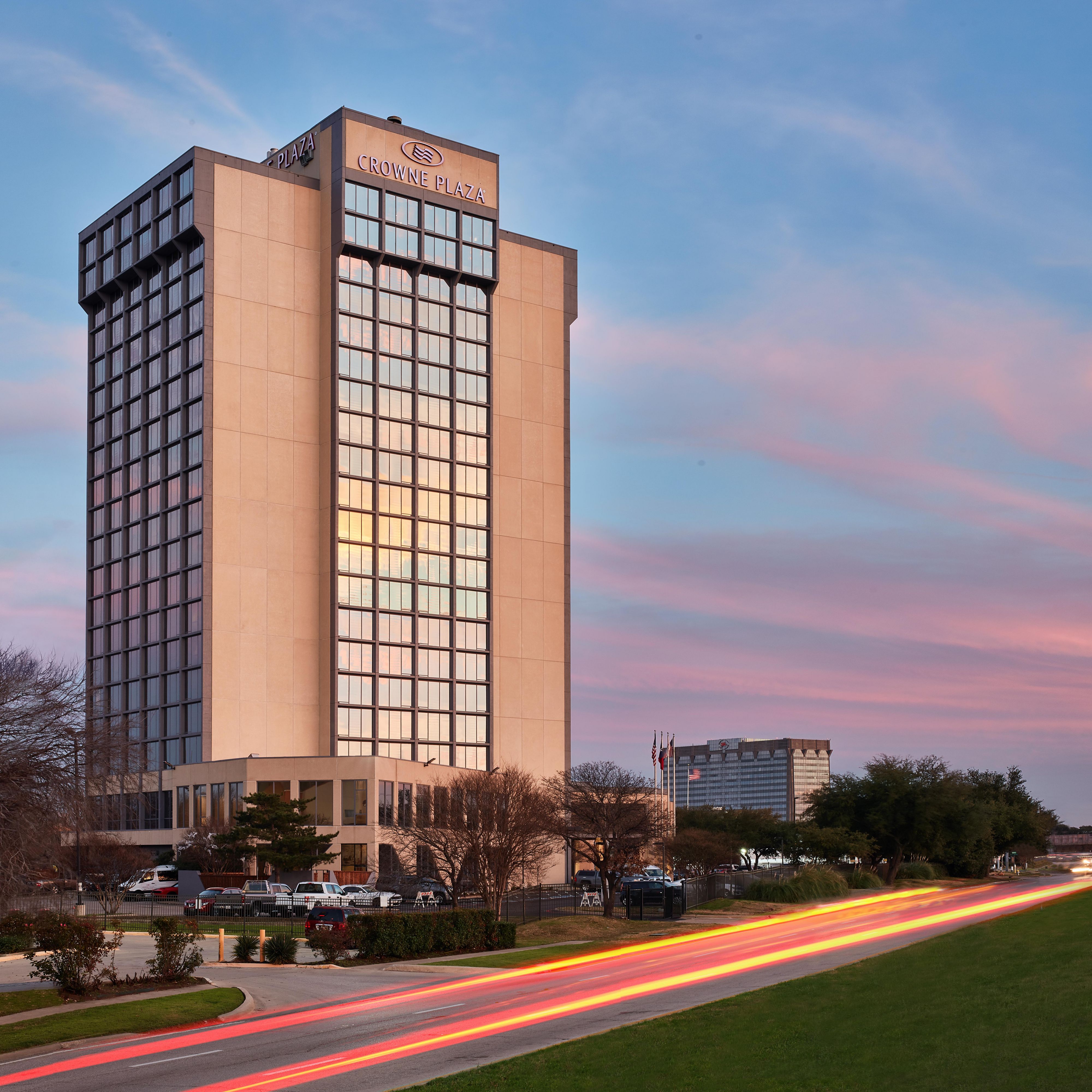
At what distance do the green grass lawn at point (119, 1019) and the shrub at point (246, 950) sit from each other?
39.4 feet

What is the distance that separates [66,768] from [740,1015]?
49.5 ft

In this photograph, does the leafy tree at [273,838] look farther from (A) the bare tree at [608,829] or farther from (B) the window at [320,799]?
(A) the bare tree at [608,829]

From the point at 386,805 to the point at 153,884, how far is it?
2609 cm

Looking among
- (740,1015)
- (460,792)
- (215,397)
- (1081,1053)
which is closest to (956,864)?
(460,792)

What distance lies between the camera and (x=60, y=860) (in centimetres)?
3169

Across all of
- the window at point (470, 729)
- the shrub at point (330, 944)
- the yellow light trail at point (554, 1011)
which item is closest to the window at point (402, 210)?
the window at point (470, 729)

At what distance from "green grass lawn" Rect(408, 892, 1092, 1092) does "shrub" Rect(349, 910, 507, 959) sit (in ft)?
63.0

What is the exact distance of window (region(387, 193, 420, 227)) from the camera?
431 ft

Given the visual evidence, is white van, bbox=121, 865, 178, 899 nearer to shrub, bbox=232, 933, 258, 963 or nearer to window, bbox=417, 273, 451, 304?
shrub, bbox=232, 933, 258, 963

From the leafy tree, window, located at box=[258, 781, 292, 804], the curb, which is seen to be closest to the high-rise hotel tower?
window, located at box=[258, 781, 292, 804]

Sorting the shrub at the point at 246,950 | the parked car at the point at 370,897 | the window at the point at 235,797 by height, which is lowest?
the parked car at the point at 370,897

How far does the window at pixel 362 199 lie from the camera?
128625mm

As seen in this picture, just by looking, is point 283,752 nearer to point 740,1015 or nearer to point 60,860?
point 60,860

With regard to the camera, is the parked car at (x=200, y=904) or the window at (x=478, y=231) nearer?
the parked car at (x=200, y=904)
